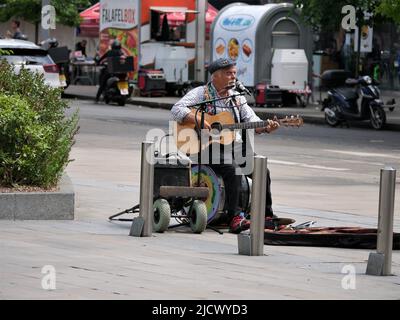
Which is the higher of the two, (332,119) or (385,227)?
(385,227)

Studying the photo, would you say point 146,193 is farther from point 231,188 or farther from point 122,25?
point 122,25

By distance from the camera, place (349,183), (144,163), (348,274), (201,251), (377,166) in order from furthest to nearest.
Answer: (377,166) < (349,183) < (144,163) < (201,251) < (348,274)

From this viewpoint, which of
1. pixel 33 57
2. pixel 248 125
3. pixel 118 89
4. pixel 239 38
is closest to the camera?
pixel 248 125

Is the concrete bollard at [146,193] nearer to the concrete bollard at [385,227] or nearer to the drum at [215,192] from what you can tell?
the drum at [215,192]

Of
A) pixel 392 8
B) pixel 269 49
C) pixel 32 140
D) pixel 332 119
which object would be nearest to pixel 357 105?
pixel 332 119

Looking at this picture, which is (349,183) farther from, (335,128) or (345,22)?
(345,22)

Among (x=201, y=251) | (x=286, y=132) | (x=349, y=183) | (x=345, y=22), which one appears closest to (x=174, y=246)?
(x=201, y=251)

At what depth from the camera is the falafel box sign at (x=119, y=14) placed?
38.8 meters

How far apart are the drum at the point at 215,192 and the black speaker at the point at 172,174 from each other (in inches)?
6.4

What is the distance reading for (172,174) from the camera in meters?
12.4

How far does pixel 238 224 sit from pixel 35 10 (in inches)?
1357

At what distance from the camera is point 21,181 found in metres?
12.7

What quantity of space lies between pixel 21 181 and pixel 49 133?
0.53 metres

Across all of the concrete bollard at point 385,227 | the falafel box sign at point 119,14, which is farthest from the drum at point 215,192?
the falafel box sign at point 119,14
